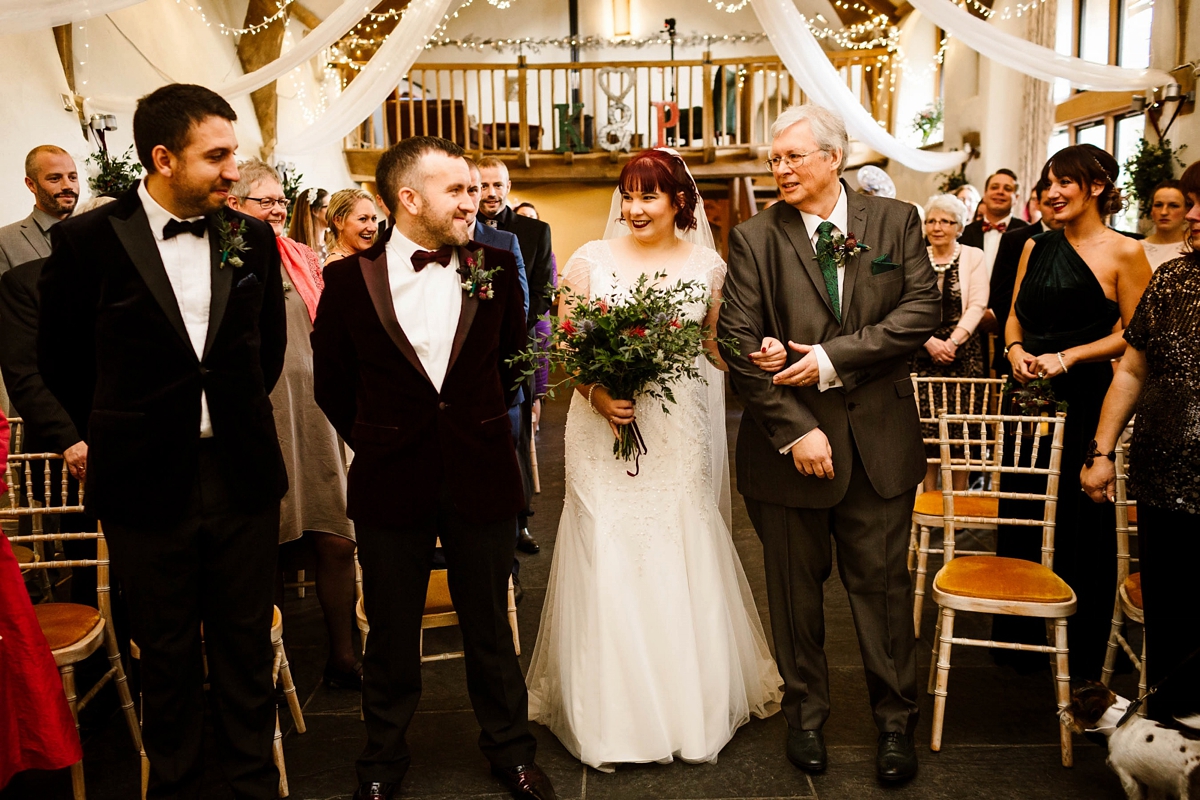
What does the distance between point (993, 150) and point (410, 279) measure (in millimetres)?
9804

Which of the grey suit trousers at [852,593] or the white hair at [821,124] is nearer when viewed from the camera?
→ the white hair at [821,124]

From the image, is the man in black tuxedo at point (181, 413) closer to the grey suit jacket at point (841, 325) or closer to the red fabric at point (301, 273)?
the red fabric at point (301, 273)

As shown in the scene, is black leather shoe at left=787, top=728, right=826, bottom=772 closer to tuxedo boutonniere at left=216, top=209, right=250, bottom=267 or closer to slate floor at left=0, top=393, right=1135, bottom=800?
slate floor at left=0, top=393, right=1135, bottom=800

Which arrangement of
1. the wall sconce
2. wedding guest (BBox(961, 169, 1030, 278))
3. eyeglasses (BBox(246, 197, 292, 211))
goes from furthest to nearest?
the wall sconce
wedding guest (BBox(961, 169, 1030, 278))
eyeglasses (BBox(246, 197, 292, 211))

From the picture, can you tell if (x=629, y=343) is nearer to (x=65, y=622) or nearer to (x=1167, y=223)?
(x=65, y=622)

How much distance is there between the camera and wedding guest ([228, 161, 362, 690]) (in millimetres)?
3209

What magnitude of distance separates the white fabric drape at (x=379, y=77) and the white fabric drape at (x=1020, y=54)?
9.62 ft

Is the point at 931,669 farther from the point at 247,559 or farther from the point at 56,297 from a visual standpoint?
the point at 56,297

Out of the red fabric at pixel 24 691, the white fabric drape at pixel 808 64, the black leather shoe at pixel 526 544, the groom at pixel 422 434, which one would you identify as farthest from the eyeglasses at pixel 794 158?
the white fabric drape at pixel 808 64

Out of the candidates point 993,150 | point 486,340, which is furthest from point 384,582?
point 993,150

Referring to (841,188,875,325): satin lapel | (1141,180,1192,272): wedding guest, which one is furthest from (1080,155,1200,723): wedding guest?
(1141,180,1192,272): wedding guest

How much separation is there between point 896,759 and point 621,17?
549 inches

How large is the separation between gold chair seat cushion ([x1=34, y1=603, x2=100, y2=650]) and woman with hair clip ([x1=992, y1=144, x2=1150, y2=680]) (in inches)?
121

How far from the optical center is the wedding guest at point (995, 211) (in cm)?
584
